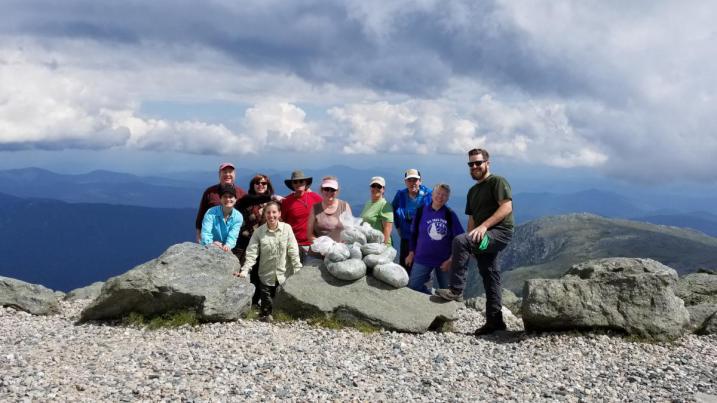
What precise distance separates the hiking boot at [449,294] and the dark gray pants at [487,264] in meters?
0.11

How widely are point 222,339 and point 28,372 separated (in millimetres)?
4278

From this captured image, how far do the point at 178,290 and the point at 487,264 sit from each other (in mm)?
8898

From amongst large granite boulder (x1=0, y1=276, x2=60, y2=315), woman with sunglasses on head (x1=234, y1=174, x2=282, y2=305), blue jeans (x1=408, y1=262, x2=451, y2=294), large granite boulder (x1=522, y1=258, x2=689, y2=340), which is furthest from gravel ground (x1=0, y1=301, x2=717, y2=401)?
woman with sunglasses on head (x1=234, y1=174, x2=282, y2=305)

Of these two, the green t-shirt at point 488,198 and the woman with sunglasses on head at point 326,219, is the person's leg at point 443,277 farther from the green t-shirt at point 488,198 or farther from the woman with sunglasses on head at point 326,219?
the woman with sunglasses on head at point 326,219

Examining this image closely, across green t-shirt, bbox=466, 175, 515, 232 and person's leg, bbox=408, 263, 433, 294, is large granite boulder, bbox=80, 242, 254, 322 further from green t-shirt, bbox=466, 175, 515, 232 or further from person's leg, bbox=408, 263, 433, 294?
green t-shirt, bbox=466, 175, 515, 232

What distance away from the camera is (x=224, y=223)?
15.7 metres

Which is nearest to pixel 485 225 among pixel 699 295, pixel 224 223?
pixel 224 223

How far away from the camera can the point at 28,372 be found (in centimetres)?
1045

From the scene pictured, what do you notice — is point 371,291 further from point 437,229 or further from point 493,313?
point 493,313

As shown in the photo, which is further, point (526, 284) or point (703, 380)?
point (526, 284)

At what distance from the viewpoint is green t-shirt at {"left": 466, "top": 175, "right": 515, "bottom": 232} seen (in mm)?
13531

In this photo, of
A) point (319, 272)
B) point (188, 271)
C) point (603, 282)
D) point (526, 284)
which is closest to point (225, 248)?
point (188, 271)

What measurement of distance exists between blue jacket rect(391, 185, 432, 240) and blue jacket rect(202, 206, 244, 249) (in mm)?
5062

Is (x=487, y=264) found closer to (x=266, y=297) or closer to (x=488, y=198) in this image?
(x=488, y=198)
